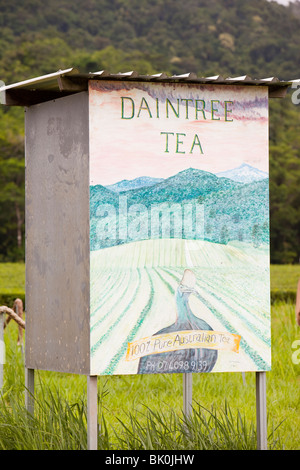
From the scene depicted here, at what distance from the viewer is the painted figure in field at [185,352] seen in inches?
187

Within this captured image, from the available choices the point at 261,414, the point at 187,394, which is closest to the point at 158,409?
the point at 187,394

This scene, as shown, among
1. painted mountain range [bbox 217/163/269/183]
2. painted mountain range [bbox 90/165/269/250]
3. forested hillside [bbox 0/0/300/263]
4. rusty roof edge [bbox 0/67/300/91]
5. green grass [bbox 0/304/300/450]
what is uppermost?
forested hillside [bbox 0/0/300/263]

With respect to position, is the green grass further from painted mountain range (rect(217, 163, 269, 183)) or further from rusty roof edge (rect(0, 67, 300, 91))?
rusty roof edge (rect(0, 67, 300, 91))

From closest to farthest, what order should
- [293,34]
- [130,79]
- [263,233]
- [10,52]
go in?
[130,79], [263,233], [10,52], [293,34]

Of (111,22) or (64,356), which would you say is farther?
(111,22)

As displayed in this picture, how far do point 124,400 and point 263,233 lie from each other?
12.2 feet

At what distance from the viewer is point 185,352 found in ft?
15.7

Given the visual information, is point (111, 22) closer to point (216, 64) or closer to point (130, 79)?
point (216, 64)

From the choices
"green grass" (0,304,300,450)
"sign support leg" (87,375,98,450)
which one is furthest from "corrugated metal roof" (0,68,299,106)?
"green grass" (0,304,300,450)

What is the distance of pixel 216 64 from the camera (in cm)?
3206

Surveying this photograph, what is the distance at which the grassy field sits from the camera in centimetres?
511

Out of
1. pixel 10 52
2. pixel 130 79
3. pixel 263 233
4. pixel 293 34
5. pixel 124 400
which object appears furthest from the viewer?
pixel 293 34

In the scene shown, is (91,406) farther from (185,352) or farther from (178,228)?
(178,228)
